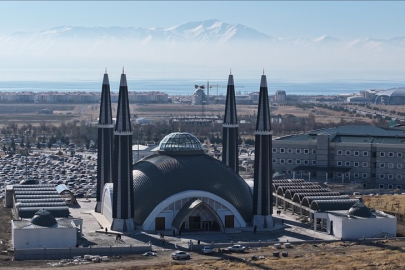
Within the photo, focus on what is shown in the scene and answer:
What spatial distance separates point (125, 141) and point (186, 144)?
20.5 ft

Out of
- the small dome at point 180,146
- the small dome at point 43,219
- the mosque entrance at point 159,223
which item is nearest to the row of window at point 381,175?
the small dome at point 180,146

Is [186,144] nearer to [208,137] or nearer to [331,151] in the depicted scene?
[331,151]

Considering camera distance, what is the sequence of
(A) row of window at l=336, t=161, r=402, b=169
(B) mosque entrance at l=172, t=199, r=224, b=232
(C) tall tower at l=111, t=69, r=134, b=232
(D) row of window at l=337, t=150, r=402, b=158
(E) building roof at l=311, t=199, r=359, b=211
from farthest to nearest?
(A) row of window at l=336, t=161, r=402, b=169, (D) row of window at l=337, t=150, r=402, b=158, (E) building roof at l=311, t=199, r=359, b=211, (C) tall tower at l=111, t=69, r=134, b=232, (B) mosque entrance at l=172, t=199, r=224, b=232

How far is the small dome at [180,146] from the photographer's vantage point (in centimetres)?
6669

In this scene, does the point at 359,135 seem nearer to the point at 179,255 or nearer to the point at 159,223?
the point at 159,223

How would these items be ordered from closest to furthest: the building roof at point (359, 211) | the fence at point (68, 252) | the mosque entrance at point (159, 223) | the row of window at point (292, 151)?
the fence at point (68, 252) → the building roof at point (359, 211) → the mosque entrance at point (159, 223) → the row of window at point (292, 151)

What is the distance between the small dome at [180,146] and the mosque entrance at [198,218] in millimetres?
5388

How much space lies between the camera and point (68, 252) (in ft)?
178

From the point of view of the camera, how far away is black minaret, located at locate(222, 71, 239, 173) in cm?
7150

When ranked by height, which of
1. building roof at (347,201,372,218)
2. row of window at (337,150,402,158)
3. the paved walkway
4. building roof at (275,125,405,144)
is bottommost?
the paved walkway

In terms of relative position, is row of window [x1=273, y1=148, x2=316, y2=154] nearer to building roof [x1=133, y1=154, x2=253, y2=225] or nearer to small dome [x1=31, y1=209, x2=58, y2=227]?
building roof [x1=133, y1=154, x2=253, y2=225]

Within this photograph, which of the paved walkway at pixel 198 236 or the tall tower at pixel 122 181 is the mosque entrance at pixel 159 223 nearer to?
the paved walkway at pixel 198 236

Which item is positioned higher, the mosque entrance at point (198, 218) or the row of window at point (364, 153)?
the row of window at point (364, 153)

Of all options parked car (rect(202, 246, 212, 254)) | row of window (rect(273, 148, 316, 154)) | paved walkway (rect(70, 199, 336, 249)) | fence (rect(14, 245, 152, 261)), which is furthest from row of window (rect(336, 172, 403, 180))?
fence (rect(14, 245, 152, 261))
